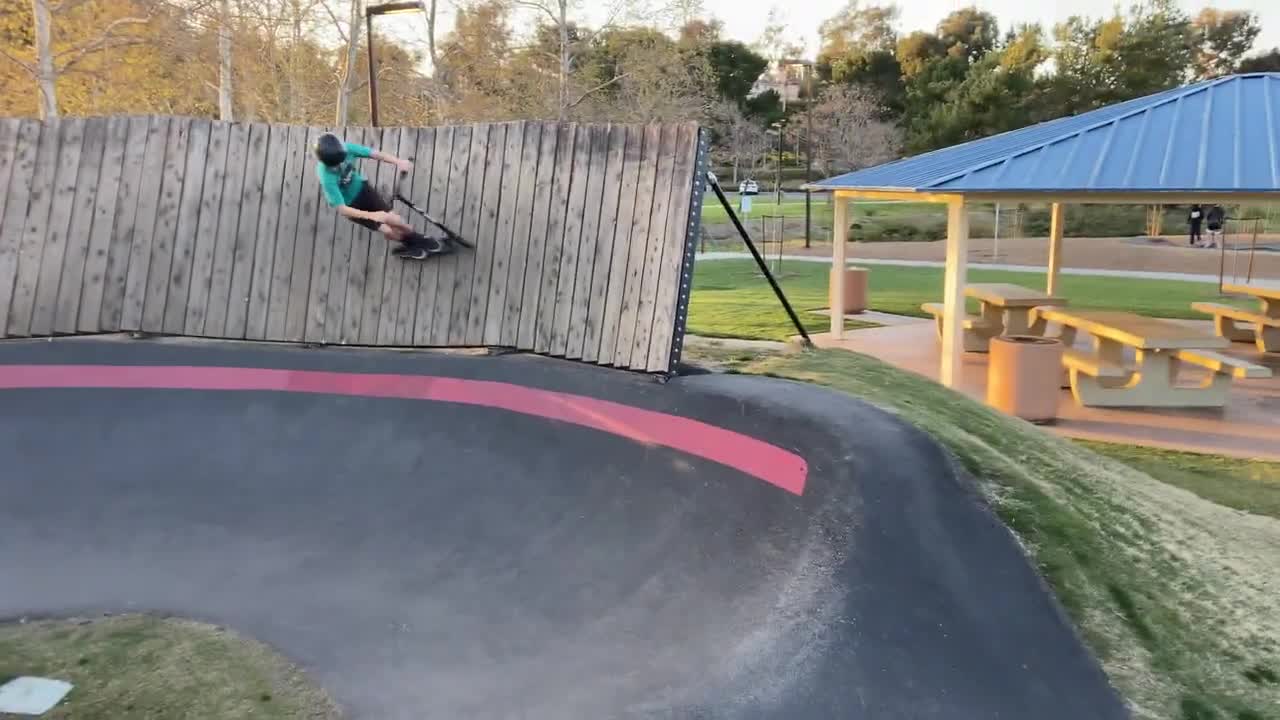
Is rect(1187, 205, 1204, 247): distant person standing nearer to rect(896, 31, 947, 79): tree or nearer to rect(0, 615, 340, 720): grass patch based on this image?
rect(896, 31, 947, 79): tree

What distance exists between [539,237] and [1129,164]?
23.3ft

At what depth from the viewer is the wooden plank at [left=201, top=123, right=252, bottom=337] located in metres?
8.38

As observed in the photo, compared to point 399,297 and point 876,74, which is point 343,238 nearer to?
point 399,297

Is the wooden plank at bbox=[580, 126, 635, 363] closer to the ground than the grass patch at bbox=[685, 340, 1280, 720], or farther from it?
farther from it

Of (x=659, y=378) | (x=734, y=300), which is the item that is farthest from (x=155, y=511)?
(x=734, y=300)

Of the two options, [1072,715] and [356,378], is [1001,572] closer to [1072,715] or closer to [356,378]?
[1072,715]

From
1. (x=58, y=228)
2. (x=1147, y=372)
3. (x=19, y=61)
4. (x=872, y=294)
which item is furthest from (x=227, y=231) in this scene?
(x=872, y=294)

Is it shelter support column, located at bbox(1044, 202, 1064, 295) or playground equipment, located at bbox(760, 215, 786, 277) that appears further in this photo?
playground equipment, located at bbox(760, 215, 786, 277)

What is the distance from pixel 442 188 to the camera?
8.05 m

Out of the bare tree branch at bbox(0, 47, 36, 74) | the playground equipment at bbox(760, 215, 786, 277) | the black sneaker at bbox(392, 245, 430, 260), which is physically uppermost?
the playground equipment at bbox(760, 215, 786, 277)

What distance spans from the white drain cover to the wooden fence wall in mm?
3794

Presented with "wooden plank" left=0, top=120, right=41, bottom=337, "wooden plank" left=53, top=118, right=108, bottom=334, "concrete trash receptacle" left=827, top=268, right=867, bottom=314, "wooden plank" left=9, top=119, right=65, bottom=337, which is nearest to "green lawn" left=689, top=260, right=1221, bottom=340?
"concrete trash receptacle" left=827, top=268, right=867, bottom=314

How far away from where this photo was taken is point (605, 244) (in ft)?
23.9

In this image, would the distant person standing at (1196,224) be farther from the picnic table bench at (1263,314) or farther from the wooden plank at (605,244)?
the wooden plank at (605,244)
